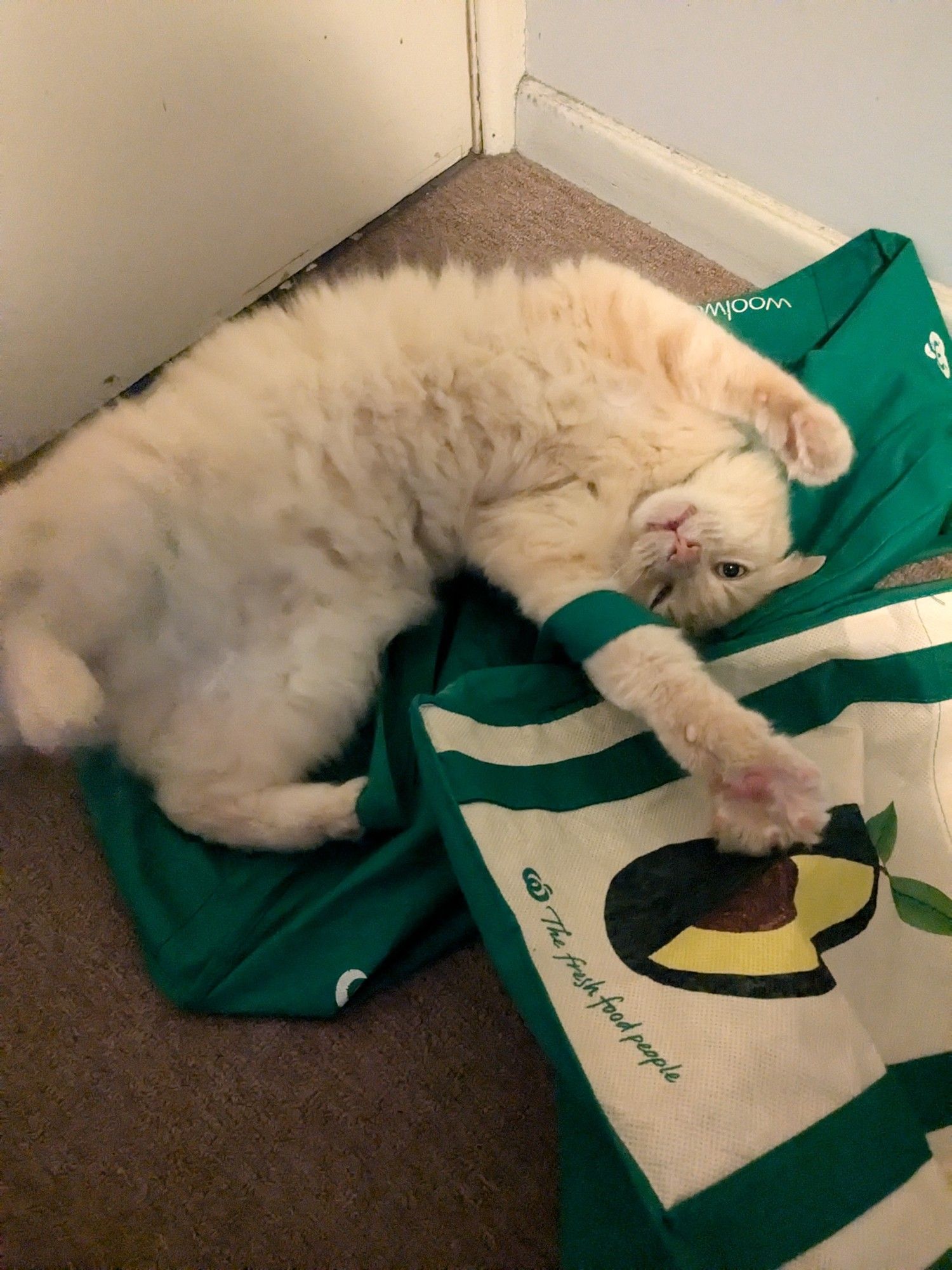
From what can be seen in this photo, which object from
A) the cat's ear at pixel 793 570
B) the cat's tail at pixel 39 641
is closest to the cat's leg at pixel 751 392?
the cat's ear at pixel 793 570

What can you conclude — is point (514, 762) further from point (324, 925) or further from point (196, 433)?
point (196, 433)

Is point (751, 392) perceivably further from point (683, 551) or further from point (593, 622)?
point (593, 622)

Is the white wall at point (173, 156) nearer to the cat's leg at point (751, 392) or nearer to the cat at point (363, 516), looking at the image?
the cat at point (363, 516)

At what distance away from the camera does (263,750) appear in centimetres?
106

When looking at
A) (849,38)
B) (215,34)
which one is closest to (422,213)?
(215,34)

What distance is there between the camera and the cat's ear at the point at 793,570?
3.76 ft

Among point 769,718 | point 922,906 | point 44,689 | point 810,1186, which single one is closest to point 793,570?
point 769,718

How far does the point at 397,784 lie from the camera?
1068 millimetres

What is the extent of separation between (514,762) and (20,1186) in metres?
0.71

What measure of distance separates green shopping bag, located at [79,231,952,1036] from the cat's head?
0.04 metres

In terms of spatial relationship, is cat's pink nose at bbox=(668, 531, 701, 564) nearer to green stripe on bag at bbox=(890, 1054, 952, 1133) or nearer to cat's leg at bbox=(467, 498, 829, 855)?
cat's leg at bbox=(467, 498, 829, 855)

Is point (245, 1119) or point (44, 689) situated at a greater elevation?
Result: point (44, 689)

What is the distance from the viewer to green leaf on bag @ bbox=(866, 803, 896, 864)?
0.92 m

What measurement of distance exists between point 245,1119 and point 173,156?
137cm
